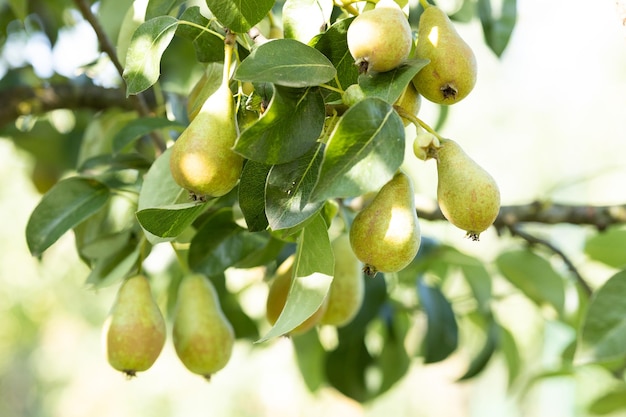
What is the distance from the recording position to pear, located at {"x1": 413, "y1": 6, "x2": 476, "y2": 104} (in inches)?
20.5

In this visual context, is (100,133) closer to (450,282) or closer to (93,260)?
(93,260)

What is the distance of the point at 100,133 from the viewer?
108cm

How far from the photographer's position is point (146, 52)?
1.81ft

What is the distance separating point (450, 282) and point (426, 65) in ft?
3.09

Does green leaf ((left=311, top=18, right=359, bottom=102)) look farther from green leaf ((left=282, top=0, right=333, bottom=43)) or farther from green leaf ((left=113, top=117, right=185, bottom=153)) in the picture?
green leaf ((left=113, top=117, right=185, bottom=153))

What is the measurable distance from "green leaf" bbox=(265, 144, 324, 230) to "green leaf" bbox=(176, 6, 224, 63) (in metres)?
0.14

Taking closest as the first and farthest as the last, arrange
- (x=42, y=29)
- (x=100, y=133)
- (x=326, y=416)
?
1. (x=100, y=133)
2. (x=42, y=29)
3. (x=326, y=416)

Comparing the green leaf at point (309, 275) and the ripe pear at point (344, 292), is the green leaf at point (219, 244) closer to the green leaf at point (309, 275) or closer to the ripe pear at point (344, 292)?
the ripe pear at point (344, 292)

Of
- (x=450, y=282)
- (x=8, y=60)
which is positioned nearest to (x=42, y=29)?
(x=8, y=60)

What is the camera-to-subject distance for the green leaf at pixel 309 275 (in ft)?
1.78

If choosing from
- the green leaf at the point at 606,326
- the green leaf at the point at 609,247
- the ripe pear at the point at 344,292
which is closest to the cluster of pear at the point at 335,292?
the ripe pear at the point at 344,292

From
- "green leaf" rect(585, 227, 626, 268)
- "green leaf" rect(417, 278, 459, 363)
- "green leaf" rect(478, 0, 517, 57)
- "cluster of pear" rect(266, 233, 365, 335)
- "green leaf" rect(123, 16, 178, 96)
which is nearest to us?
"green leaf" rect(123, 16, 178, 96)

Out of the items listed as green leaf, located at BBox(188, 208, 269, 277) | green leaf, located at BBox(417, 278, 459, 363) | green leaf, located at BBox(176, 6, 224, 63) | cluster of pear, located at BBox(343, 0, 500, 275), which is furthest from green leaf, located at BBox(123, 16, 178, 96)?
green leaf, located at BBox(417, 278, 459, 363)

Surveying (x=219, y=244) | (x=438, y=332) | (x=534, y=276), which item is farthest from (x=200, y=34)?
(x=534, y=276)
